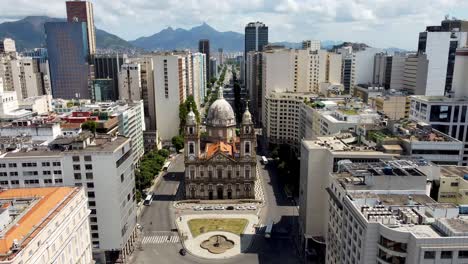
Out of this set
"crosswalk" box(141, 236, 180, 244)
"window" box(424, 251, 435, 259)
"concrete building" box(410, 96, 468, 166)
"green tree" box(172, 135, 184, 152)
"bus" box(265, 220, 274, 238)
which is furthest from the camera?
"green tree" box(172, 135, 184, 152)

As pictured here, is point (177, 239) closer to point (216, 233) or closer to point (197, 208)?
point (216, 233)

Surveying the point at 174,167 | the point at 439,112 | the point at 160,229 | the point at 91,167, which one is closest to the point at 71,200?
the point at 91,167

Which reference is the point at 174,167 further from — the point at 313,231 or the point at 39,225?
the point at 39,225

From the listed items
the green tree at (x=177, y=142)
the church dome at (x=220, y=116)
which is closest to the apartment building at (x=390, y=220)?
the church dome at (x=220, y=116)

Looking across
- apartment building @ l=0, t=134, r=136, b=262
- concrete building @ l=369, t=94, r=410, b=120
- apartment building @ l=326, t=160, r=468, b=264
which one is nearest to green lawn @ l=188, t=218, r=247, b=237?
apartment building @ l=0, t=134, r=136, b=262

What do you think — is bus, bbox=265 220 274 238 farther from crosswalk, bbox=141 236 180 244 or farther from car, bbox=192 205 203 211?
→ car, bbox=192 205 203 211

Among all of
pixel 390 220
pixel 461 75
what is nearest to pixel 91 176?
pixel 390 220
